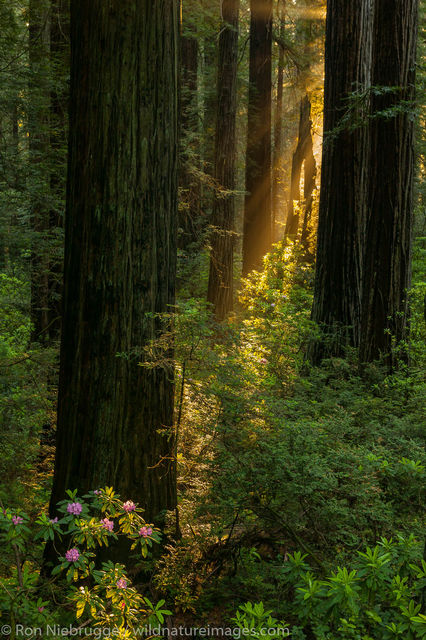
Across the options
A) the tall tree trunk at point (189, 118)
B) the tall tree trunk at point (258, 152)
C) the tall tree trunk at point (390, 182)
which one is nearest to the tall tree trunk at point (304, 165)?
the tall tree trunk at point (258, 152)

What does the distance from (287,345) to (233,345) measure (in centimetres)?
202

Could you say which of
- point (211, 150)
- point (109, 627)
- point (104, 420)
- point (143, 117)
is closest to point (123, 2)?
point (143, 117)

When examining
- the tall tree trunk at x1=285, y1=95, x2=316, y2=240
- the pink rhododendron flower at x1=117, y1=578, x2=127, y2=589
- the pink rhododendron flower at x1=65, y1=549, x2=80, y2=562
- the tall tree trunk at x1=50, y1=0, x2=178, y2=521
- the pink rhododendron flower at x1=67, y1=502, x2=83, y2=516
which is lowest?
the pink rhododendron flower at x1=117, y1=578, x2=127, y2=589

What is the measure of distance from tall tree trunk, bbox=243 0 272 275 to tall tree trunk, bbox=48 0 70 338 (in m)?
8.55

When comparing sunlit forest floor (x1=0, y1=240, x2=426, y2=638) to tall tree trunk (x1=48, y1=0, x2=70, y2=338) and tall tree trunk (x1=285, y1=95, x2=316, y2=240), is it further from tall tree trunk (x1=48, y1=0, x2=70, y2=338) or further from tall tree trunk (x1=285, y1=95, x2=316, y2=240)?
tall tree trunk (x1=285, y1=95, x2=316, y2=240)

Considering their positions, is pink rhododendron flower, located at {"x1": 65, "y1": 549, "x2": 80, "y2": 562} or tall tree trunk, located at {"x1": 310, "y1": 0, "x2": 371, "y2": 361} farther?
tall tree trunk, located at {"x1": 310, "y1": 0, "x2": 371, "y2": 361}

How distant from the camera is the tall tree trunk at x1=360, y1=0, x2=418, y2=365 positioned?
7.01m

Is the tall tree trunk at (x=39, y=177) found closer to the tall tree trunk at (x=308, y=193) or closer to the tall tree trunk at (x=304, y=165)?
the tall tree trunk at (x=308, y=193)

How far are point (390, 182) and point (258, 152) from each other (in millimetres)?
9517

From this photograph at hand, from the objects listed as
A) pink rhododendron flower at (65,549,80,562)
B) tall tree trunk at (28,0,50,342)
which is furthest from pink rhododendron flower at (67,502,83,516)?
tall tree trunk at (28,0,50,342)

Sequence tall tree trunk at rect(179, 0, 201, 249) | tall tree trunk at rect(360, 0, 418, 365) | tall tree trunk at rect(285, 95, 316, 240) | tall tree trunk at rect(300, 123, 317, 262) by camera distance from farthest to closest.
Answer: tall tree trunk at rect(285, 95, 316, 240)
tall tree trunk at rect(300, 123, 317, 262)
tall tree trunk at rect(179, 0, 201, 249)
tall tree trunk at rect(360, 0, 418, 365)

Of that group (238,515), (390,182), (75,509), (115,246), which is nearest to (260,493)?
(238,515)

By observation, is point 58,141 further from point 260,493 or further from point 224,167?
point 224,167

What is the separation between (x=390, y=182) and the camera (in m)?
7.07
